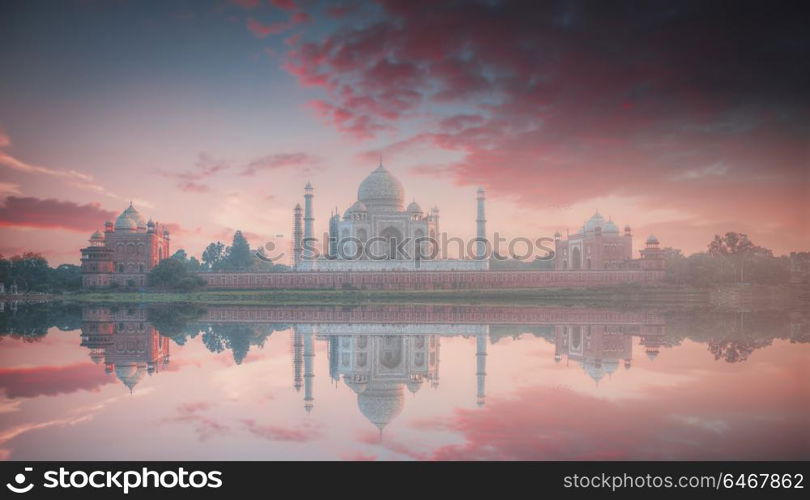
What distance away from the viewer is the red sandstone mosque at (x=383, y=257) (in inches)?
1412

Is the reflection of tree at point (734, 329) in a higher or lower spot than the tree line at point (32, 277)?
lower

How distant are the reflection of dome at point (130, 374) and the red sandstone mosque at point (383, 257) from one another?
24049mm

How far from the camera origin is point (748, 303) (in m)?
29.4

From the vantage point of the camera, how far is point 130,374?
10461mm

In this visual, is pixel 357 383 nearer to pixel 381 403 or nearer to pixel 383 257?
pixel 381 403

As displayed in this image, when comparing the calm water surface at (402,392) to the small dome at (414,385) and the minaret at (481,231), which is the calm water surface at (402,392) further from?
the minaret at (481,231)

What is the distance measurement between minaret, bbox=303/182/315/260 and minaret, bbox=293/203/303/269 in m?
0.49

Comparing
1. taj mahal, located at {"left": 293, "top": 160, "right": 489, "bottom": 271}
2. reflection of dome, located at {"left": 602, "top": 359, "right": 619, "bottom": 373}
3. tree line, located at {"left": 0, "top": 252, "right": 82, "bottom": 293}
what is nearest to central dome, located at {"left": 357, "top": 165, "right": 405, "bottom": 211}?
taj mahal, located at {"left": 293, "top": 160, "right": 489, "bottom": 271}

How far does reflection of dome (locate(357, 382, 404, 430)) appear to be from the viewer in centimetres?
761

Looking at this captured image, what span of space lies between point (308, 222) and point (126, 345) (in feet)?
90.7

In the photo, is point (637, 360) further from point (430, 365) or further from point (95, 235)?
point (95, 235)

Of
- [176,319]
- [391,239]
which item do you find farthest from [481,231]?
[176,319]

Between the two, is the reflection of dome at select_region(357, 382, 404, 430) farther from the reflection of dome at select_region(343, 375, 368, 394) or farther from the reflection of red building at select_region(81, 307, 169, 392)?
the reflection of red building at select_region(81, 307, 169, 392)
